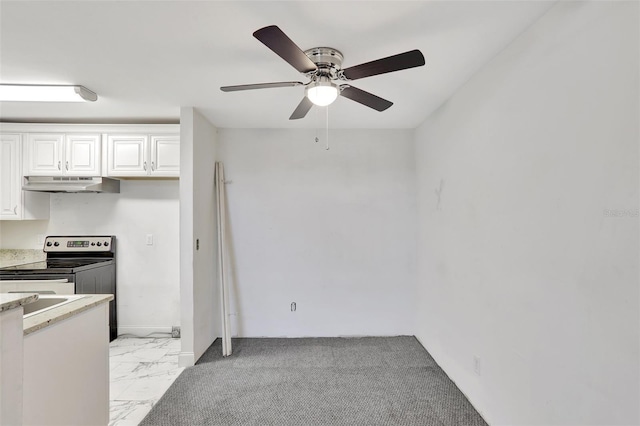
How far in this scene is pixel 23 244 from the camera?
3.70m

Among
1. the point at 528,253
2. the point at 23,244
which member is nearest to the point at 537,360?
the point at 528,253

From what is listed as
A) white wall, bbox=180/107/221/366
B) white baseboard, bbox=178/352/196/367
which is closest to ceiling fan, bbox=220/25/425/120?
white wall, bbox=180/107/221/366

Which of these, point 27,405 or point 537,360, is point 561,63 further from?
point 27,405

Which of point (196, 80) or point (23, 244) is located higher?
point (196, 80)

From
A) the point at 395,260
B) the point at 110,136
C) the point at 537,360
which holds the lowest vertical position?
the point at 537,360

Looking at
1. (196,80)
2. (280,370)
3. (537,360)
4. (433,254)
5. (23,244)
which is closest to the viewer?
(537,360)

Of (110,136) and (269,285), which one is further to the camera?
(269,285)

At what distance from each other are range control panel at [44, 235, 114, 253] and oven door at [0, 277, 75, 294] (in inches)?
27.2

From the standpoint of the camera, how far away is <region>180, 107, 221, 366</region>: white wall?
3.07 metres

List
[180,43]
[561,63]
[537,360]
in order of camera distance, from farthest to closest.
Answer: [180,43], [537,360], [561,63]

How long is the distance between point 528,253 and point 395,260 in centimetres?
206

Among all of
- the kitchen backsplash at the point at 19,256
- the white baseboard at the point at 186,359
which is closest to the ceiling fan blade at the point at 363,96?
the white baseboard at the point at 186,359

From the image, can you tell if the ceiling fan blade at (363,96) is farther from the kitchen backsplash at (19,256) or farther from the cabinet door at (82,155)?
the kitchen backsplash at (19,256)

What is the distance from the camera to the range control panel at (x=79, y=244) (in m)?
3.66
